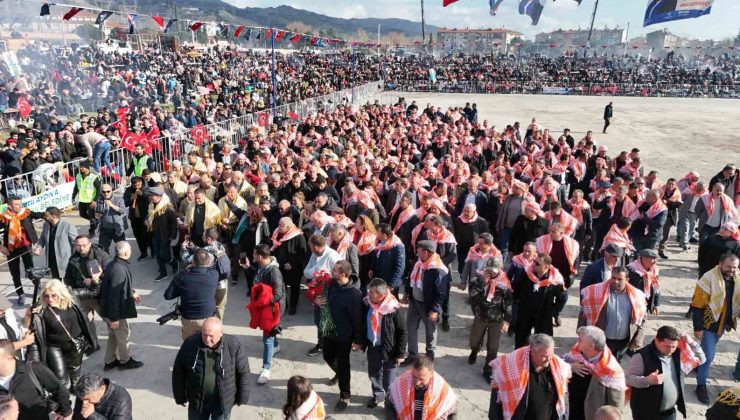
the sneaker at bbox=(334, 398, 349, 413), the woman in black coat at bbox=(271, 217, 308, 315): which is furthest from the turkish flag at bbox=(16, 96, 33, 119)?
the sneaker at bbox=(334, 398, 349, 413)

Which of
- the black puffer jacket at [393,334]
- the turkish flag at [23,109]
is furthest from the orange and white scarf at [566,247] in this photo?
the turkish flag at [23,109]

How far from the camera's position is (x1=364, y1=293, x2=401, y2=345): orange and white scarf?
460 centimetres

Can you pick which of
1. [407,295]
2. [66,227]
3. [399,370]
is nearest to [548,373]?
[399,370]

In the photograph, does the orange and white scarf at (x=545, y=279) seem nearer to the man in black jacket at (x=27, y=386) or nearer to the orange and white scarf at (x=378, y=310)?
the orange and white scarf at (x=378, y=310)

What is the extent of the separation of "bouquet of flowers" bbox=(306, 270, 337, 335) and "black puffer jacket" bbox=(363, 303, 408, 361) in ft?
1.17

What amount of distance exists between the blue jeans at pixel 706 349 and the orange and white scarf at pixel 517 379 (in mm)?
2455

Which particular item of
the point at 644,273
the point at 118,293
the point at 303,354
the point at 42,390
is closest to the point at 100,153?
the point at 118,293

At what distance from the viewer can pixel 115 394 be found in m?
3.51

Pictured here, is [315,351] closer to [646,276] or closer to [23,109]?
[646,276]

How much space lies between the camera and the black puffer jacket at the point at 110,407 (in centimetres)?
339

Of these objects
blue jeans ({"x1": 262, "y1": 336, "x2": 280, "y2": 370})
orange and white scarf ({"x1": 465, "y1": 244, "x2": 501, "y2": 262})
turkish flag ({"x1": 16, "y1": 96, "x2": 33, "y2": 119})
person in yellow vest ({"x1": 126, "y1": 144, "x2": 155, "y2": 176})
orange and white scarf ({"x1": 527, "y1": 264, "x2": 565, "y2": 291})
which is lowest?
blue jeans ({"x1": 262, "y1": 336, "x2": 280, "y2": 370})

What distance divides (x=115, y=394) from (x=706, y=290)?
5.54 metres

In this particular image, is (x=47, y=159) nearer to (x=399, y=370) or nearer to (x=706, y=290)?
(x=399, y=370)

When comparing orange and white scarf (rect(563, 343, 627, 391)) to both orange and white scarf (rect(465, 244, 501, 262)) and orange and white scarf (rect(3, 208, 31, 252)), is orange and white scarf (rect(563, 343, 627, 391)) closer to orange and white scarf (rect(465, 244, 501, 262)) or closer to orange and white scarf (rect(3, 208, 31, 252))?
orange and white scarf (rect(465, 244, 501, 262))
